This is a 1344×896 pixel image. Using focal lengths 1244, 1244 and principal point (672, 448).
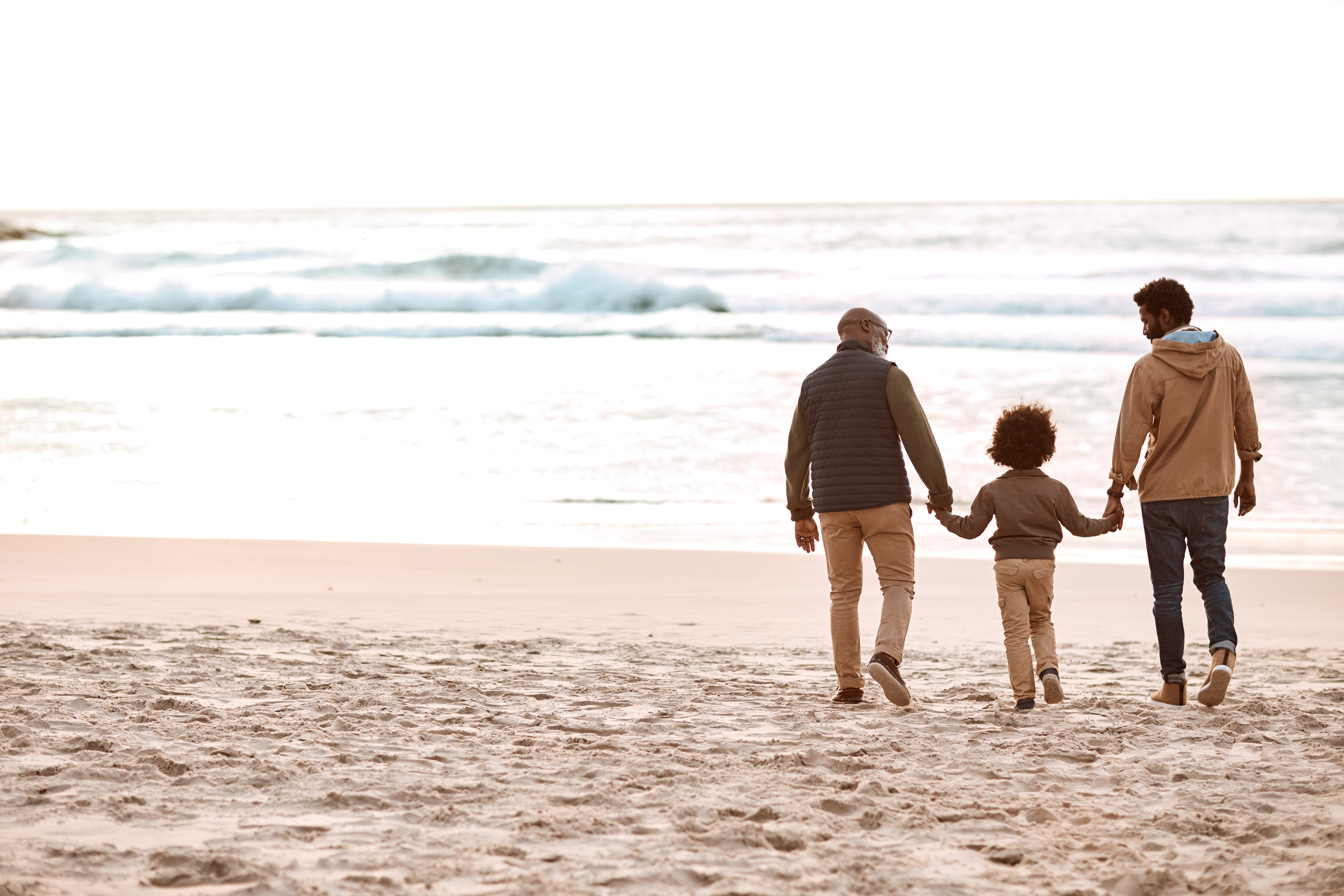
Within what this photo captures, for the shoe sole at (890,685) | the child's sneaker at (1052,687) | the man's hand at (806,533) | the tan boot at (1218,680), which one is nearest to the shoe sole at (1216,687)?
the tan boot at (1218,680)

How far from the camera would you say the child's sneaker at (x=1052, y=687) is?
4.93m

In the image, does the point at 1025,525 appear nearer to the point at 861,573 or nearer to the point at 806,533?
the point at 861,573

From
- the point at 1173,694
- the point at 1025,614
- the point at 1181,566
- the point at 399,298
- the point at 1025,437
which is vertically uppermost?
the point at 399,298

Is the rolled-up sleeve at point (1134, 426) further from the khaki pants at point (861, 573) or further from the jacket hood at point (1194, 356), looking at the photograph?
the khaki pants at point (861, 573)

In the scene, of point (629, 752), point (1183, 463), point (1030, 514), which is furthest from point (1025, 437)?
point (629, 752)

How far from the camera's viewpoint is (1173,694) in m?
5.02

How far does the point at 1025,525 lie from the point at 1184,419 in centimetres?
77

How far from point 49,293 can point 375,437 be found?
91.6 feet

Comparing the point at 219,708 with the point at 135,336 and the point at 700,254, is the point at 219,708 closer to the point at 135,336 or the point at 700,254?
the point at 135,336

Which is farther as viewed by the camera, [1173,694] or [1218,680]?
[1173,694]

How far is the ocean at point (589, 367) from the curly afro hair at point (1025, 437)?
415 centimetres

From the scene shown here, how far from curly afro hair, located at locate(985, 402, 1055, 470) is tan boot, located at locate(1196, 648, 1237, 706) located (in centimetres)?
104

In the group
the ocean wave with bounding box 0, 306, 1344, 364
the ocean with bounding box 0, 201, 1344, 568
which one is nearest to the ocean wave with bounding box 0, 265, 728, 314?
the ocean with bounding box 0, 201, 1344, 568

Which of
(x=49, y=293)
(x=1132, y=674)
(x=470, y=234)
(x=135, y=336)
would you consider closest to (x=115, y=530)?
(x=1132, y=674)
